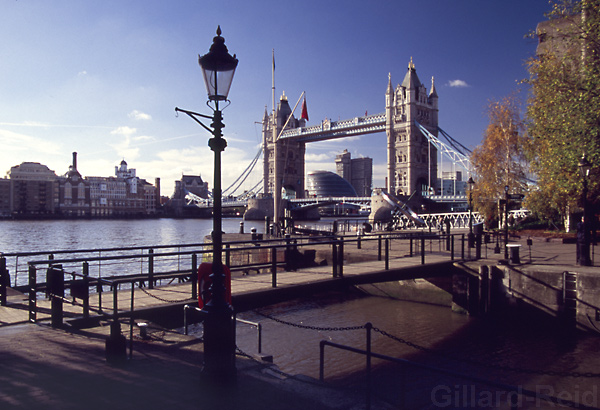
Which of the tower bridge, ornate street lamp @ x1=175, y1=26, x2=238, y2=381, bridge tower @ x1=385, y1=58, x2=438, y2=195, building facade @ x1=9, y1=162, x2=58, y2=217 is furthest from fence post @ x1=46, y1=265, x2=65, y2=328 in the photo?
building facade @ x1=9, y1=162, x2=58, y2=217

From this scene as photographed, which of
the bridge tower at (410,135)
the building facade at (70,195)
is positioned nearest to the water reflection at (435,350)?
the bridge tower at (410,135)

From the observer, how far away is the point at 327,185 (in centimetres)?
17575

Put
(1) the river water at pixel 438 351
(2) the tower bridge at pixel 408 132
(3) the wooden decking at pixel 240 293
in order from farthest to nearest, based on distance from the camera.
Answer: (2) the tower bridge at pixel 408 132, (1) the river water at pixel 438 351, (3) the wooden decking at pixel 240 293

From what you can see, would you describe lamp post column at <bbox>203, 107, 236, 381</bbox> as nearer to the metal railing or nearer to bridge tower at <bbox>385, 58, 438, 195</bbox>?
the metal railing

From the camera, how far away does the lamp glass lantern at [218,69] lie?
18.4 ft

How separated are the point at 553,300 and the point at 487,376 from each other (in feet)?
16.1

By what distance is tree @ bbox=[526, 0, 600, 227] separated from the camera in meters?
18.1

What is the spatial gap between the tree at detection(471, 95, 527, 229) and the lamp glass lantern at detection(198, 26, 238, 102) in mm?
32452

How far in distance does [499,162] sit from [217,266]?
1353 inches

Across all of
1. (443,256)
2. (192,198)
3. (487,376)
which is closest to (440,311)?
(443,256)

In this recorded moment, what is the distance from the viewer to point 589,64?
62.1 feet

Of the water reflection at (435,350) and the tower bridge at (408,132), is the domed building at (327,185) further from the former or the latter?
the water reflection at (435,350)

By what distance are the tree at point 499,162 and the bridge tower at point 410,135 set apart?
5798 cm

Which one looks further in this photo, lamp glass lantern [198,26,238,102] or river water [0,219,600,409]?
river water [0,219,600,409]
